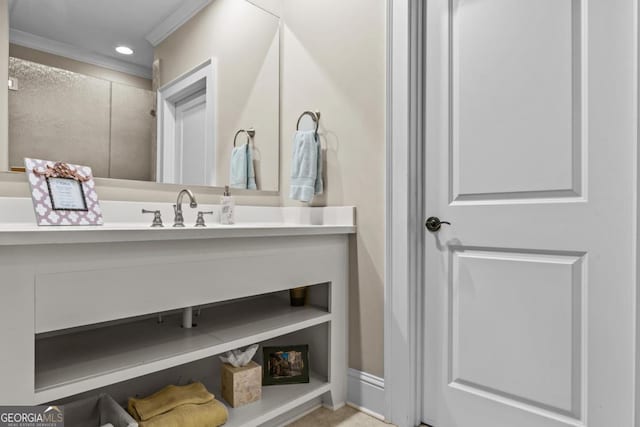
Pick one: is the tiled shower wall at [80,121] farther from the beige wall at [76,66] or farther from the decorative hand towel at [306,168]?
the decorative hand towel at [306,168]

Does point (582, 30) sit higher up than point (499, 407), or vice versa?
point (582, 30)

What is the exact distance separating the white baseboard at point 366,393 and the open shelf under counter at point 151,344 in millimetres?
167

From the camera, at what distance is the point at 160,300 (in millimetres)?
1140

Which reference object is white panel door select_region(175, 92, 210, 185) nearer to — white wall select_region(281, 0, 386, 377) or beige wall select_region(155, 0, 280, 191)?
beige wall select_region(155, 0, 280, 191)

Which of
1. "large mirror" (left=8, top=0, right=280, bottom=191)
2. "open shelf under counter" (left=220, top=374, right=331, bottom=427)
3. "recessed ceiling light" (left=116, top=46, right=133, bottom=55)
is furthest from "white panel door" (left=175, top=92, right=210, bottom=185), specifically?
"open shelf under counter" (left=220, top=374, right=331, bottom=427)

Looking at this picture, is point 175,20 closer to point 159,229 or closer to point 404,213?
point 159,229

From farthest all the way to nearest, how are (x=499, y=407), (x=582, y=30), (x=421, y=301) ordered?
(x=421, y=301)
(x=499, y=407)
(x=582, y=30)

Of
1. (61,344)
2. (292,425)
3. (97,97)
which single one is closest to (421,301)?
(292,425)

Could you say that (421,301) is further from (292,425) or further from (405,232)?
(292,425)

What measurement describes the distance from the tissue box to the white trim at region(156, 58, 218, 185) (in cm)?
87

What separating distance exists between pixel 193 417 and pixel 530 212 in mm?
1344

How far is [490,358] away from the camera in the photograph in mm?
1438

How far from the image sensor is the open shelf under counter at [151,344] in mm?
1033

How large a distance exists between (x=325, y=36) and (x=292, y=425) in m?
1.80
